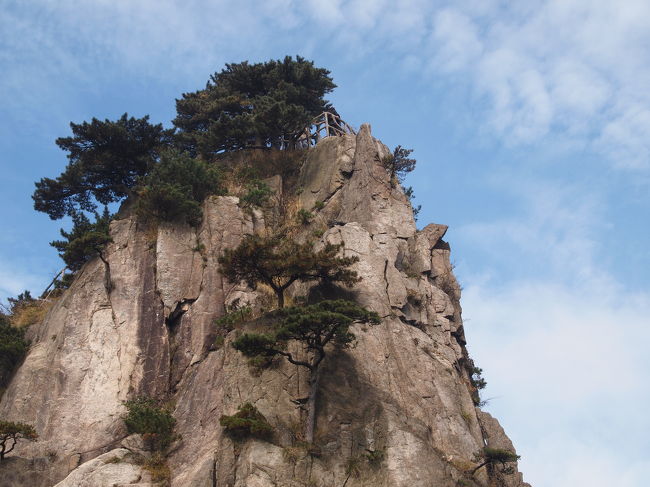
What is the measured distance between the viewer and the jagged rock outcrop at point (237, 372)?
24.0m

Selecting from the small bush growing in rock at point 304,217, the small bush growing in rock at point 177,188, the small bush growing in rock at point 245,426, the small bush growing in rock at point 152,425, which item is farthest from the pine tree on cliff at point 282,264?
the small bush growing in rock at point 304,217

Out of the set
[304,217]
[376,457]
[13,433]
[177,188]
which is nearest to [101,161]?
[177,188]

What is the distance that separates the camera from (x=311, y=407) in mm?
25266

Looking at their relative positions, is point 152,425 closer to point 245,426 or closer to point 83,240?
point 245,426

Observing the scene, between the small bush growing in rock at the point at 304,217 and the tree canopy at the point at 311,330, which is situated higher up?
the small bush growing in rock at the point at 304,217

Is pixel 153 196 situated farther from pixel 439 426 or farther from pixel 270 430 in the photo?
pixel 439 426

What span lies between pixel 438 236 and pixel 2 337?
23303 mm

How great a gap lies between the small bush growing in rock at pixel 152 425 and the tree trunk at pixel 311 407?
5.34m

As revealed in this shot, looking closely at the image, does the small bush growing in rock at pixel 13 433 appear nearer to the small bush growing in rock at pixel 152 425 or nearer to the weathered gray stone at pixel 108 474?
the weathered gray stone at pixel 108 474

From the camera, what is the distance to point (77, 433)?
2705cm

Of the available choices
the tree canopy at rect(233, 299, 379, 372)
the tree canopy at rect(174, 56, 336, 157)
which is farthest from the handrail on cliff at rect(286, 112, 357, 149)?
the tree canopy at rect(233, 299, 379, 372)

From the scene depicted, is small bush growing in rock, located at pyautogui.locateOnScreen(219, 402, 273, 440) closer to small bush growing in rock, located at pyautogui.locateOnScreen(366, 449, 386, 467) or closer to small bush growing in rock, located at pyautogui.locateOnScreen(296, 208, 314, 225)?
small bush growing in rock, located at pyautogui.locateOnScreen(366, 449, 386, 467)

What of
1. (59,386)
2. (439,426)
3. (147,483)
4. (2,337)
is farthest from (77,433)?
(439,426)

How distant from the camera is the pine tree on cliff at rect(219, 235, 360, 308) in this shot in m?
27.5
